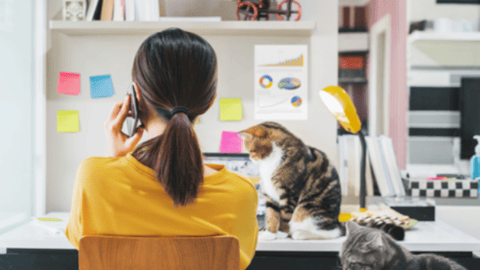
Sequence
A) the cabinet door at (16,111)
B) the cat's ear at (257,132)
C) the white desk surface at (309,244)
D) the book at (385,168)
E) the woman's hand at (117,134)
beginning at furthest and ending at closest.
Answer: the book at (385,168) → the cabinet door at (16,111) → the cat's ear at (257,132) → the white desk surface at (309,244) → the woman's hand at (117,134)

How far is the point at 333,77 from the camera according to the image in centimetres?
169

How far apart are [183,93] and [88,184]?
244 millimetres

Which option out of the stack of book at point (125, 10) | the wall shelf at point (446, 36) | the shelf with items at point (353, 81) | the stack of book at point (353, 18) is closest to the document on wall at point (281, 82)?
the stack of book at point (125, 10)

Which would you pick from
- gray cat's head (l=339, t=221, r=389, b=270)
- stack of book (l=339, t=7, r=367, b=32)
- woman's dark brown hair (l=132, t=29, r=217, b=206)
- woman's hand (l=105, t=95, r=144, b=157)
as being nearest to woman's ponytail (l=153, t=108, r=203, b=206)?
woman's dark brown hair (l=132, t=29, r=217, b=206)

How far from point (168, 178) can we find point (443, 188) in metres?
1.49

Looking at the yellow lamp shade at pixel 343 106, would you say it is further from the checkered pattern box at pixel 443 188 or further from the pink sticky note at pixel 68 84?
the pink sticky note at pixel 68 84

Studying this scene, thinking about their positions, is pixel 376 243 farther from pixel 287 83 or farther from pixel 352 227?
pixel 287 83

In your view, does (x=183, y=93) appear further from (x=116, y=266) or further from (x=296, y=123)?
(x=296, y=123)

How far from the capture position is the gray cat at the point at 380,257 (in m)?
1.01

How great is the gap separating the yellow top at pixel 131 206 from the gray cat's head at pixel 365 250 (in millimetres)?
520

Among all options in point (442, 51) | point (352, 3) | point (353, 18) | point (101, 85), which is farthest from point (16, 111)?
point (352, 3)

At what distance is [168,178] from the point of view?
0.65 m

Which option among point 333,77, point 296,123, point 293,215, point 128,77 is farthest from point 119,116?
point 333,77

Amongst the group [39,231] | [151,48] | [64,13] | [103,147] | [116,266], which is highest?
[64,13]
